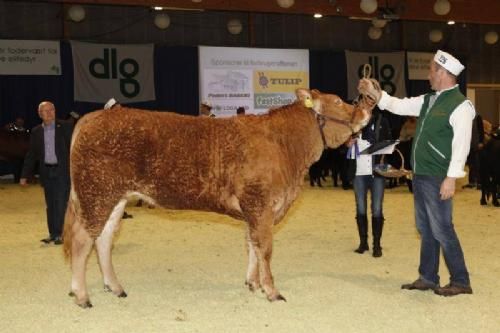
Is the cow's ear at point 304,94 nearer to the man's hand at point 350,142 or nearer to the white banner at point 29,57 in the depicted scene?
the man's hand at point 350,142

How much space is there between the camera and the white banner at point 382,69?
65.3ft

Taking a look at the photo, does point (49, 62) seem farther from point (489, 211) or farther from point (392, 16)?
point (489, 211)

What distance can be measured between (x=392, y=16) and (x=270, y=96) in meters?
4.40

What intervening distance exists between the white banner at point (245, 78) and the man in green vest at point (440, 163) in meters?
12.9

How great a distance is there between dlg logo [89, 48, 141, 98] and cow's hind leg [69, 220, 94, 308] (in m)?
12.7

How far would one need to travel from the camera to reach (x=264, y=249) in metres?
5.00

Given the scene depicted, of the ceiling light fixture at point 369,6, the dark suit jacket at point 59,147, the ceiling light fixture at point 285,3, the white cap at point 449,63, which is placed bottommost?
the dark suit jacket at point 59,147

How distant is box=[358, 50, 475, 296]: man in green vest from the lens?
4.76 metres

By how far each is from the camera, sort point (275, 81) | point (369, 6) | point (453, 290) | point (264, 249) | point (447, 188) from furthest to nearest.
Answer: point (275, 81)
point (369, 6)
point (453, 290)
point (264, 249)
point (447, 188)

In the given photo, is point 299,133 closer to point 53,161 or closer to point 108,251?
point 108,251

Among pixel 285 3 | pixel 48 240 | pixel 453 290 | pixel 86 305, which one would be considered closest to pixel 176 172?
pixel 86 305

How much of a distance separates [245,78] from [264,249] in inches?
541

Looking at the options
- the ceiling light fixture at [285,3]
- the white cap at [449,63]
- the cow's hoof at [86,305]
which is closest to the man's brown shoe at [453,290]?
the white cap at [449,63]

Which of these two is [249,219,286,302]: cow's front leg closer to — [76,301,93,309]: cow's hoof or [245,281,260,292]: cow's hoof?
[245,281,260,292]: cow's hoof
